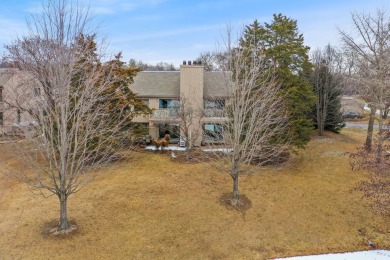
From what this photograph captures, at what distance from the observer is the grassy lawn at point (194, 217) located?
10062 mm

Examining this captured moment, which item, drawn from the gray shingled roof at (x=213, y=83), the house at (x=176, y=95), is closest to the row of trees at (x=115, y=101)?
the house at (x=176, y=95)

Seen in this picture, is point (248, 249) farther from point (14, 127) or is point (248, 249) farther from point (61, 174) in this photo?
point (14, 127)

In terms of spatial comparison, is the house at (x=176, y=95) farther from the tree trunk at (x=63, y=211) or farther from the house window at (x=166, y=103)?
the tree trunk at (x=63, y=211)

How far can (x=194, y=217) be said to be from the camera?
40.0 ft

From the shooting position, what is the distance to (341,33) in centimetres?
2112

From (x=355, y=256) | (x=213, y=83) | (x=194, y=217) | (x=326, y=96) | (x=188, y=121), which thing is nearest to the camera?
(x=355, y=256)

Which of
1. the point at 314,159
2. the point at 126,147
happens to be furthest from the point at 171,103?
the point at 314,159

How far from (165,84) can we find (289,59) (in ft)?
44.5

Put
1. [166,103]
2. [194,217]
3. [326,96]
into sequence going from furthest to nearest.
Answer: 1. [326,96]
2. [166,103]
3. [194,217]

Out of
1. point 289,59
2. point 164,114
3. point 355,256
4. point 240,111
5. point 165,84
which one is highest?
point 289,59

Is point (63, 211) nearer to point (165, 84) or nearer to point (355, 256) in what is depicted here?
point (355, 256)

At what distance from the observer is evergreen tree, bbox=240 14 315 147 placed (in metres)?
17.6

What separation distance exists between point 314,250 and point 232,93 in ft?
26.1

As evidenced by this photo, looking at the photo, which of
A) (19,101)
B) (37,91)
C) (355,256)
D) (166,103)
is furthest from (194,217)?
(166,103)
